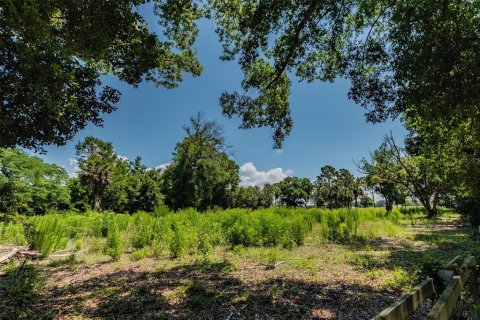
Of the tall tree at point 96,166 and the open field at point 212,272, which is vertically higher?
the tall tree at point 96,166

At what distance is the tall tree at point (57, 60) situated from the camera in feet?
13.1

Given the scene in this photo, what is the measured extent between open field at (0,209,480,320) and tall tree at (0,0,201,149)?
2394mm

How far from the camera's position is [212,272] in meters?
6.79

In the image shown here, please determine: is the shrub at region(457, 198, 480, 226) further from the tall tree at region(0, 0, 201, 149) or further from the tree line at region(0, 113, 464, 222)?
the tall tree at region(0, 0, 201, 149)

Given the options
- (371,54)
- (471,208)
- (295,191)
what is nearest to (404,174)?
(471,208)

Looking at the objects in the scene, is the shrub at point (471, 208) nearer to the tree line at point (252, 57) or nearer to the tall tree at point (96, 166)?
the tree line at point (252, 57)

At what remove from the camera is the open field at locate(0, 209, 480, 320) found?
4.50 meters

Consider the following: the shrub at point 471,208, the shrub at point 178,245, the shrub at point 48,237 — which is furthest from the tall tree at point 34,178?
the shrub at point 471,208

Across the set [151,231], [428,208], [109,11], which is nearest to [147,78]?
[109,11]

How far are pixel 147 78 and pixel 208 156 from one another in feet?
87.6

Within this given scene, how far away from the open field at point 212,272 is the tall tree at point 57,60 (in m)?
2.39

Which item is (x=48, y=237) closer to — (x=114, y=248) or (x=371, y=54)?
Answer: (x=114, y=248)

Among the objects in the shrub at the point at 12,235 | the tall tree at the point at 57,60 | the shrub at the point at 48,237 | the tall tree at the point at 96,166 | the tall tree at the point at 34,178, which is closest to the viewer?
the tall tree at the point at 57,60

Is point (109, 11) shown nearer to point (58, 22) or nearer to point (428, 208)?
point (58, 22)
